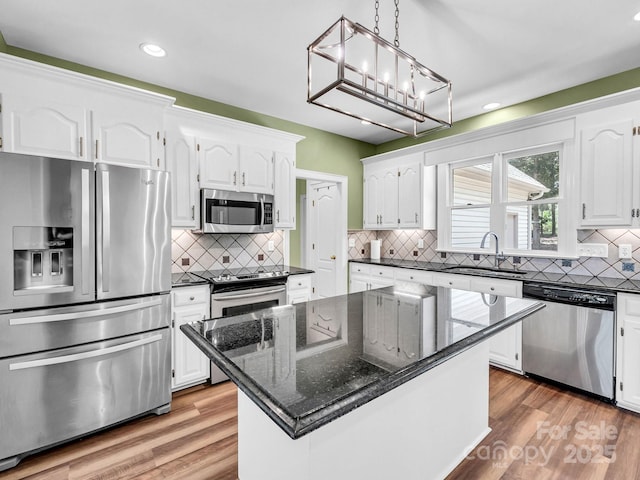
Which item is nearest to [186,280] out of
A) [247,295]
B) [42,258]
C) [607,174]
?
[247,295]

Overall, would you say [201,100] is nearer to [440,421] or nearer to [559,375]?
[440,421]

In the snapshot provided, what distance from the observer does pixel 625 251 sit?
9.18 ft

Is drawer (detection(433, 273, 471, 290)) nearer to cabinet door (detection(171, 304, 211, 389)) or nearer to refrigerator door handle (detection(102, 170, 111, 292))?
cabinet door (detection(171, 304, 211, 389))

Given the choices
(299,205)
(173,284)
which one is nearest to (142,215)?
(173,284)

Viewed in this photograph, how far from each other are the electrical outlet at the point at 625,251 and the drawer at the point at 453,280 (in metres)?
1.23

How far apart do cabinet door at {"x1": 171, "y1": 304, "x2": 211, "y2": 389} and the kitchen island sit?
4.45ft

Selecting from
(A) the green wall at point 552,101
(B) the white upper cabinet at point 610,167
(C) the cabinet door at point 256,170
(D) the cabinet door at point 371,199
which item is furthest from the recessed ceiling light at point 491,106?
(C) the cabinet door at point 256,170

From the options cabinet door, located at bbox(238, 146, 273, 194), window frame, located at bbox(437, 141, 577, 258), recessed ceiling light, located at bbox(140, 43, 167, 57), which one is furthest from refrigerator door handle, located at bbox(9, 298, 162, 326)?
window frame, located at bbox(437, 141, 577, 258)

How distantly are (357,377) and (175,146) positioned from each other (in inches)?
109

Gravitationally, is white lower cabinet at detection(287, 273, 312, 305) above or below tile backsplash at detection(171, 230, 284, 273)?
below

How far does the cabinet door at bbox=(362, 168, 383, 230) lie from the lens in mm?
4684

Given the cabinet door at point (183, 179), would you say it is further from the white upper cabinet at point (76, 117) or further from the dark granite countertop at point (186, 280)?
the dark granite countertop at point (186, 280)

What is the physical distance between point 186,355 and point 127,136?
185 centimetres

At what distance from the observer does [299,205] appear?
20.8ft
